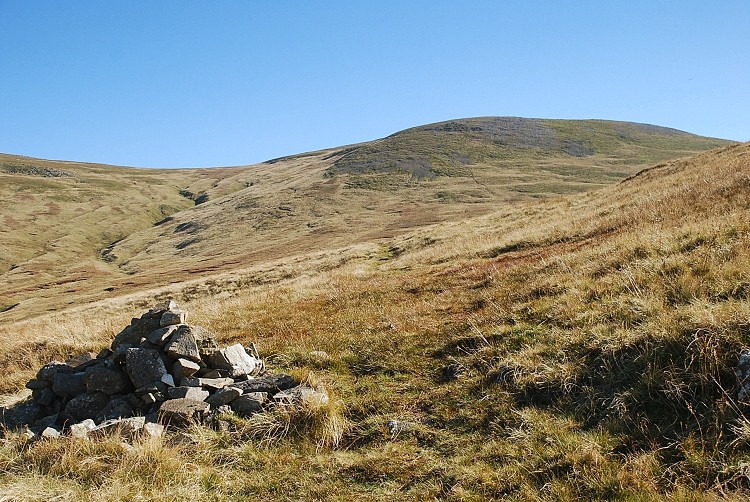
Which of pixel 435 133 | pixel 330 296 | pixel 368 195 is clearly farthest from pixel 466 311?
pixel 435 133

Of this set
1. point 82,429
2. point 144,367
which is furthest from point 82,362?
point 82,429

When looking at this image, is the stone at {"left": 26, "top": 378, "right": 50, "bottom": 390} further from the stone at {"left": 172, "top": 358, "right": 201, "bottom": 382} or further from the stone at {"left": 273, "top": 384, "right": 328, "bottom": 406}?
the stone at {"left": 273, "top": 384, "right": 328, "bottom": 406}

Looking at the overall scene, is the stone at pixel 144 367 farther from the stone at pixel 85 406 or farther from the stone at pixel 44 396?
the stone at pixel 44 396

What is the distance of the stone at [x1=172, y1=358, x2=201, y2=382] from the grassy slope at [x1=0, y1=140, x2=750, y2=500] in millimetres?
2045

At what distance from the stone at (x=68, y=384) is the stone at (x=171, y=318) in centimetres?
196

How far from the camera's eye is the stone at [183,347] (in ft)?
32.0

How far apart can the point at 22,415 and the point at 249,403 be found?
16.7ft

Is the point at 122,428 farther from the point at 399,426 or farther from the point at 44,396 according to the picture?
the point at 399,426

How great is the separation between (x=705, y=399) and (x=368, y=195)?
5000 inches

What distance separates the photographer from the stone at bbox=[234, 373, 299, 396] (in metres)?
9.14

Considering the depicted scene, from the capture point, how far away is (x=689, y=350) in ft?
21.8

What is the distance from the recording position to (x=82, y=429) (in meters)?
7.97

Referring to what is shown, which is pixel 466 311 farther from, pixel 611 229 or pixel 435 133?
pixel 435 133

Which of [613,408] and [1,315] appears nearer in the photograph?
[613,408]
